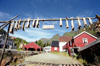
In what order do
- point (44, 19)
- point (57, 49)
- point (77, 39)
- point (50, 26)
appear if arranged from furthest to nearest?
point (57, 49) < point (77, 39) < point (44, 19) < point (50, 26)

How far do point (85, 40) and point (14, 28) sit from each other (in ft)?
69.2

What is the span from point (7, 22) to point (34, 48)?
41150mm

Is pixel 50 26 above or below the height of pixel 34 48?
above

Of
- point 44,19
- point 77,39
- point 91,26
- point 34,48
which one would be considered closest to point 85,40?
point 77,39

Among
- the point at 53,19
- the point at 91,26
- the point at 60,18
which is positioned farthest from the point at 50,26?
the point at 91,26

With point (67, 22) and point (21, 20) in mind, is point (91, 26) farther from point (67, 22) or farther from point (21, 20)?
point (21, 20)

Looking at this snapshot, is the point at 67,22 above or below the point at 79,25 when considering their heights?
above

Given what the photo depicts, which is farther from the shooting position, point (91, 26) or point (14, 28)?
point (14, 28)

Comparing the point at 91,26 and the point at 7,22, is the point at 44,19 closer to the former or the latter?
the point at 7,22

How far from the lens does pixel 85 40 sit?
68.1ft

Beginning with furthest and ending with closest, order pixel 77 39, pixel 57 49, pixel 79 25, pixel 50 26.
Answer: pixel 57 49
pixel 77 39
pixel 50 26
pixel 79 25

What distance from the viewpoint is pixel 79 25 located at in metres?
4.15

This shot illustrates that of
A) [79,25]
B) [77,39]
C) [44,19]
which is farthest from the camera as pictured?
[77,39]

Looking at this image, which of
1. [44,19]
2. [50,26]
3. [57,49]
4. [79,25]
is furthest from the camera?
[57,49]
